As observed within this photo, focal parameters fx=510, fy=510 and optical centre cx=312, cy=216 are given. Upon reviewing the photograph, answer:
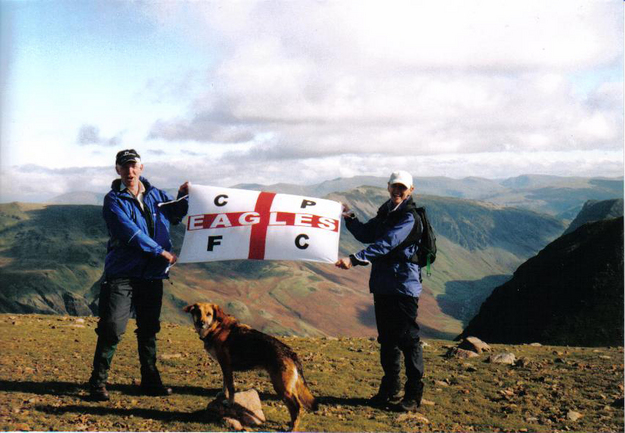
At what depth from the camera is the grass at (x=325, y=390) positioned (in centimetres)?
834

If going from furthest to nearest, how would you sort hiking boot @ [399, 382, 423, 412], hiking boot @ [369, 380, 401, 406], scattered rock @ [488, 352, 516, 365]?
scattered rock @ [488, 352, 516, 365]
hiking boot @ [369, 380, 401, 406]
hiking boot @ [399, 382, 423, 412]

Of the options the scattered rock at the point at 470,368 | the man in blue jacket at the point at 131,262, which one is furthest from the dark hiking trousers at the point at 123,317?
the scattered rock at the point at 470,368

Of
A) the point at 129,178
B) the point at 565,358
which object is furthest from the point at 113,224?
the point at 565,358

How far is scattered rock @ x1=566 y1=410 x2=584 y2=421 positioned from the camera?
928 cm

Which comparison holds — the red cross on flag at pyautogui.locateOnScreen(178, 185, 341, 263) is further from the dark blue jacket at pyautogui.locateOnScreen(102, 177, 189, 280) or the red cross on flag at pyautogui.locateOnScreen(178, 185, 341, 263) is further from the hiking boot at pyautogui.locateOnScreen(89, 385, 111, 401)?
the hiking boot at pyautogui.locateOnScreen(89, 385, 111, 401)

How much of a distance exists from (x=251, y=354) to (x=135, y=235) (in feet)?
8.93

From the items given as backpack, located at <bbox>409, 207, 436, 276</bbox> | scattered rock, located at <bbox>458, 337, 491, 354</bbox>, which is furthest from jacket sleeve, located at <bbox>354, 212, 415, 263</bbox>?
scattered rock, located at <bbox>458, 337, 491, 354</bbox>

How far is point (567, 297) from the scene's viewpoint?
6588 cm

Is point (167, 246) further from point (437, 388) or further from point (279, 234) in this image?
point (437, 388)

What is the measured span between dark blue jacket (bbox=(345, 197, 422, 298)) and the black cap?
13.3ft

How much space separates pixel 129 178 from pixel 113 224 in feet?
2.68

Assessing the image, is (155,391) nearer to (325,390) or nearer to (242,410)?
(242,410)

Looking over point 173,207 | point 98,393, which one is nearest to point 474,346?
point 173,207

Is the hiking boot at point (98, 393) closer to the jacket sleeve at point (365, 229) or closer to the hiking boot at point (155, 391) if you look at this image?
the hiking boot at point (155, 391)
